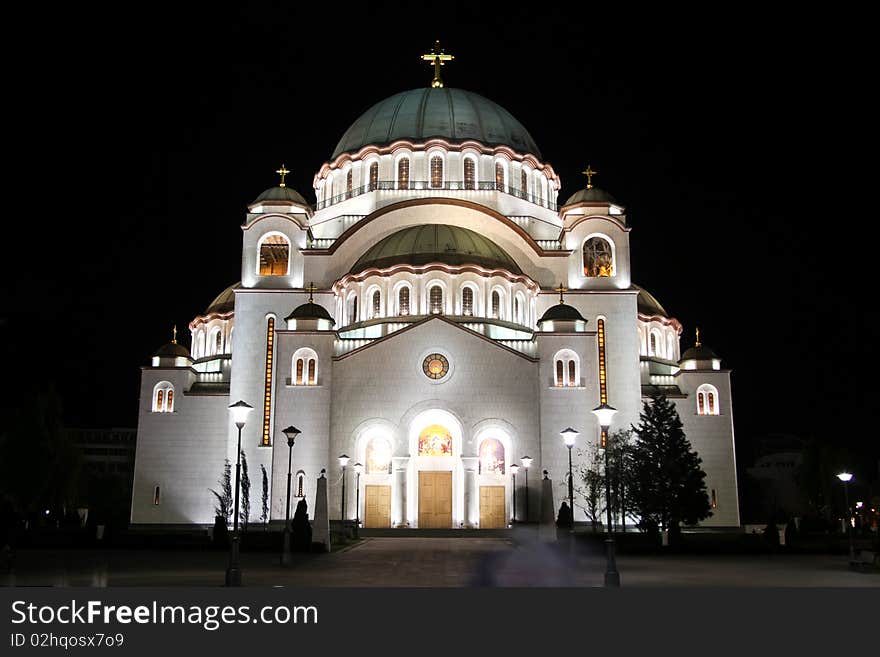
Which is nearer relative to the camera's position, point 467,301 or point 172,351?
point 467,301

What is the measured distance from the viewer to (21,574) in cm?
1809

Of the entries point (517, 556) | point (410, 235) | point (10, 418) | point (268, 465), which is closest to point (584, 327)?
point (410, 235)

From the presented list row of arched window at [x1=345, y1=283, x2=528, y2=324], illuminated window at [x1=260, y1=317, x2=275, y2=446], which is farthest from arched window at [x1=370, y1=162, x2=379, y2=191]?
illuminated window at [x1=260, y1=317, x2=275, y2=446]

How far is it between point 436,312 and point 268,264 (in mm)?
9059

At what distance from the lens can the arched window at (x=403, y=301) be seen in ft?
132

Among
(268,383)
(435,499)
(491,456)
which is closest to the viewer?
(435,499)

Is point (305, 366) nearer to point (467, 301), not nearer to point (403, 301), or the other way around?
point (403, 301)

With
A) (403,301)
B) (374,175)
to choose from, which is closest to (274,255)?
(374,175)

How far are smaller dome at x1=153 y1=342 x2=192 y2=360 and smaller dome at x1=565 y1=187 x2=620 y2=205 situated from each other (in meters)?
20.2

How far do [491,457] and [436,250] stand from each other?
962 centimetres

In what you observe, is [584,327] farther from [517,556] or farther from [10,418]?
[10,418]

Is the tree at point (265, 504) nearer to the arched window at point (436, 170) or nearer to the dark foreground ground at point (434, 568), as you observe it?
the dark foreground ground at point (434, 568)

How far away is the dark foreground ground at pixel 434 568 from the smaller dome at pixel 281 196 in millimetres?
21786

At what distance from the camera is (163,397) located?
4284cm
